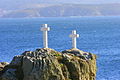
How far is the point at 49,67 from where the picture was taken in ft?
57.4

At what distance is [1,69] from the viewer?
18.7 metres

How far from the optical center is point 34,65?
57.3ft

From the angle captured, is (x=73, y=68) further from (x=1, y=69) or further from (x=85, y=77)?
(x=1, y=69)

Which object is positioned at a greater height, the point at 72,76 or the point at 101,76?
the point at 72,76

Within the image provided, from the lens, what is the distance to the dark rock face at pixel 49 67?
1747 cm

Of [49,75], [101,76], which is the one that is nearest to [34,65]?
[49,75]

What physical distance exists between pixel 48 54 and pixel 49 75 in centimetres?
93

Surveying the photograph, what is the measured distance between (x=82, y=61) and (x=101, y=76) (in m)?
20.2

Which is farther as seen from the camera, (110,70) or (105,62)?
(105,62)

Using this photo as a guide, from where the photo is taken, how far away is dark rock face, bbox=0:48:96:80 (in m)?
17.5

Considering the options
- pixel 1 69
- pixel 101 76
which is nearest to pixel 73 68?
pixel 1 69

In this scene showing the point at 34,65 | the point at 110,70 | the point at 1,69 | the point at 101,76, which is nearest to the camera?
the point at 34,65

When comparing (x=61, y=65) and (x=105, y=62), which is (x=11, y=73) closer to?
(x=61, y=65)

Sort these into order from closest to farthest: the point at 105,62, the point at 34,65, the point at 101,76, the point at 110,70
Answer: the point at 34,65 → the point at 101,76 → the point at 110,70 → the point at 105,62
